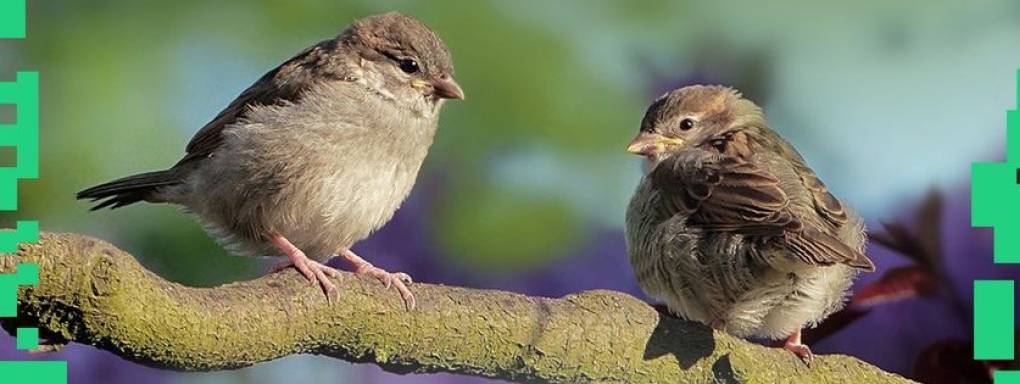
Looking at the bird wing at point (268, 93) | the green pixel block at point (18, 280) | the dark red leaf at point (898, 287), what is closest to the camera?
the green pixel block at point (18, 280)

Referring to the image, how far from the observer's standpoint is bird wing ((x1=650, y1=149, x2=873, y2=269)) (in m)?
0.86

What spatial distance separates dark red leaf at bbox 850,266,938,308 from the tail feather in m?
0.49

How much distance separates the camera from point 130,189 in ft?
3.18

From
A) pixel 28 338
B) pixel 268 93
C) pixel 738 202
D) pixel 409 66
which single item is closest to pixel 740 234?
pixel 738 202

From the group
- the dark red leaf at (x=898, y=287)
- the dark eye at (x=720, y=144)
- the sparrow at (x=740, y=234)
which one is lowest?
the dark red leaf at (x=898, y=287)

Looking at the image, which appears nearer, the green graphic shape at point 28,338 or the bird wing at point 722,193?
the green graphic shape at point 28,338

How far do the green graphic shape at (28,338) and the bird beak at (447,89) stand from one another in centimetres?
37

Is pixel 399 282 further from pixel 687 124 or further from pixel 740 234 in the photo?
pixel 687 124

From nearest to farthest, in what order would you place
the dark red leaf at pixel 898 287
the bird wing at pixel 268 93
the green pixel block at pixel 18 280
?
the green pixel block at pixel 18 280 < the dark red leaf at pixel 898 287 < the bird wing at pixel 268 93

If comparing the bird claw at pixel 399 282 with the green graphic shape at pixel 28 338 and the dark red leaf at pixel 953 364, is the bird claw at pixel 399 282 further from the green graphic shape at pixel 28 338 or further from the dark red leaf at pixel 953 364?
the dark red leaf at pixel 953 364

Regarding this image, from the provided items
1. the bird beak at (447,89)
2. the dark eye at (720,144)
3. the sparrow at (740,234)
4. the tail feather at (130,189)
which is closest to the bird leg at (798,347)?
the sparrow at (740,234)

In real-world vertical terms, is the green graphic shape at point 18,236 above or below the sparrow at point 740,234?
below

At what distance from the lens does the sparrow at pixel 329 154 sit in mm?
923

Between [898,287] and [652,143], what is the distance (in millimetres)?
253
